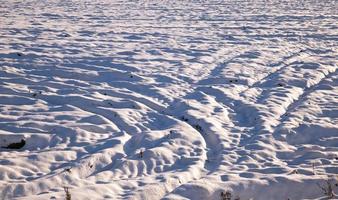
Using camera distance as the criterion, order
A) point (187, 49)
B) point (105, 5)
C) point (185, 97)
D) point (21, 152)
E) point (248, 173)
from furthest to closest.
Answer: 1. point (105, 5)
2. point (187, 49)
3. point (185, 97)
4. point (21, 152)
5. point (248, 173)

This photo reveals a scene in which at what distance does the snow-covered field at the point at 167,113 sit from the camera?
620 centimetres

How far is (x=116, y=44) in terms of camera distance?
614 inches

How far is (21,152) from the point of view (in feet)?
23.0

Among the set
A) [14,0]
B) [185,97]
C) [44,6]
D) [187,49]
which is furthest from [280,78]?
[14,0]

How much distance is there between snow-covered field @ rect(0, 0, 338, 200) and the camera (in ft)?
20.4

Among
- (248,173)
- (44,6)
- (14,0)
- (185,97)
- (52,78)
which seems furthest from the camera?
(14,0)

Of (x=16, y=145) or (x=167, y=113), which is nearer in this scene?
(x=16, y=145)

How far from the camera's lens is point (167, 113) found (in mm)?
9125

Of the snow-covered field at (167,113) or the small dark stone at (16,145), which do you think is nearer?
the snow-covered field at (167,113)

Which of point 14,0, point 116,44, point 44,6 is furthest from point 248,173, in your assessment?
point 14,0

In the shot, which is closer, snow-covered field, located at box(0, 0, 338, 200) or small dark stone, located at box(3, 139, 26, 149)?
snow-covered field, located at box(0, 0, 338, 200)

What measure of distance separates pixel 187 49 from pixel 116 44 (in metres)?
2.62

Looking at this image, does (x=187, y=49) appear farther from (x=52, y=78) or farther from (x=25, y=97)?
(x=25, y=97)

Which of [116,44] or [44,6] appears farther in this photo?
[44,6]
